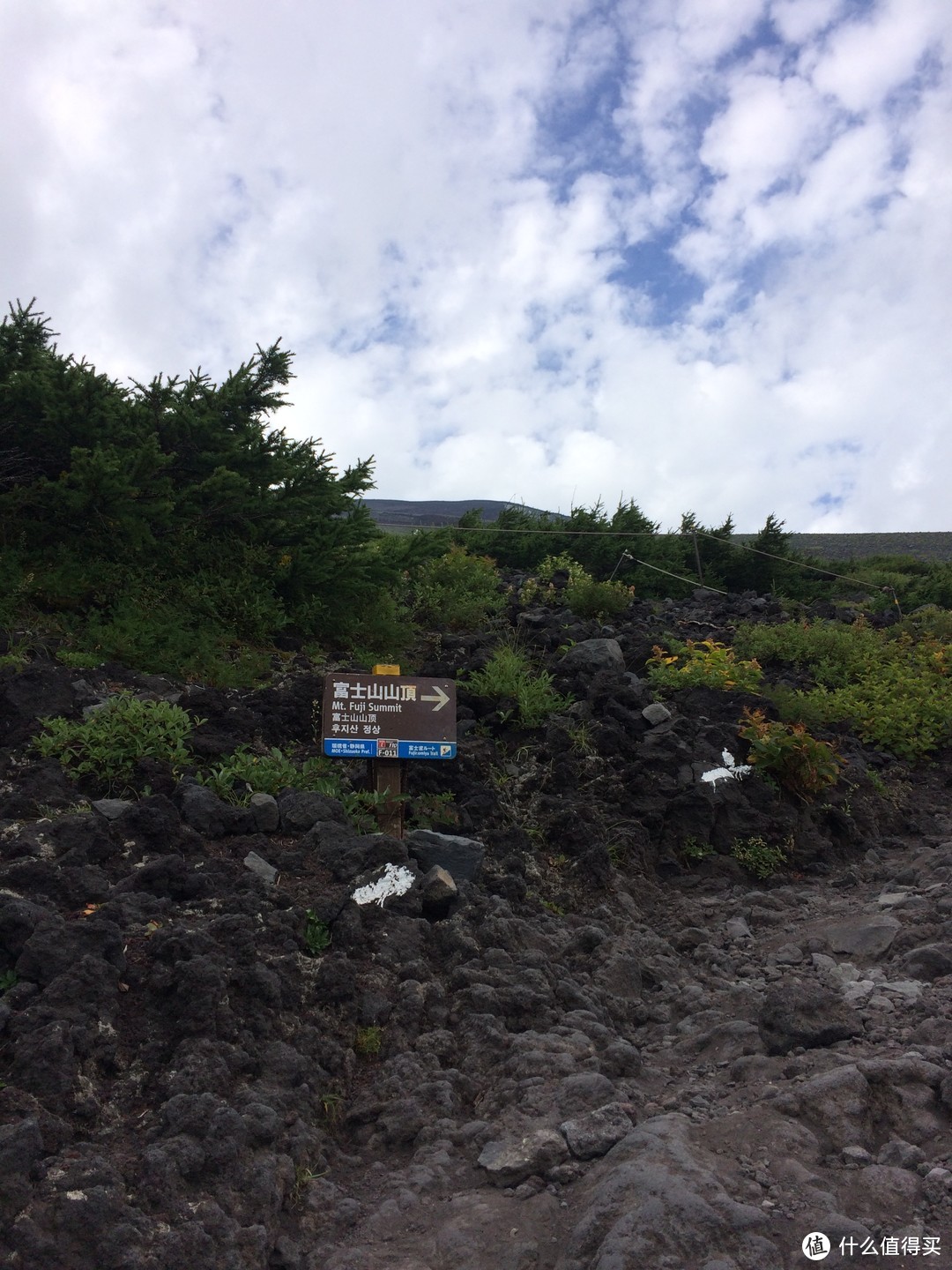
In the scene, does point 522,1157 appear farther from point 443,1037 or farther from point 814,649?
point 814,649

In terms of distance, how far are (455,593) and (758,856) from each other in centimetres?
538

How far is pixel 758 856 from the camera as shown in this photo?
7.04 metres

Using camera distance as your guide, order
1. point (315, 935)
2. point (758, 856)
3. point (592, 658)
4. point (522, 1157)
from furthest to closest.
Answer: point (592, 658)
point (758, 856)
point (315, 935)
point (522, 1157)

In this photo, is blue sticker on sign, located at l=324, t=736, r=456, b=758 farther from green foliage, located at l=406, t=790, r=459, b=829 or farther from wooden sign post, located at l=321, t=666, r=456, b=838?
green foliage, located at l=406, t=790, r=459, b=829

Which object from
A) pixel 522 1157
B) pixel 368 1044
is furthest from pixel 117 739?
pixel 522 1157

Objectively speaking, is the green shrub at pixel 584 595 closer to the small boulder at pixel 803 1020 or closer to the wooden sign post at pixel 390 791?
the wooden sign post at pixel 390 791

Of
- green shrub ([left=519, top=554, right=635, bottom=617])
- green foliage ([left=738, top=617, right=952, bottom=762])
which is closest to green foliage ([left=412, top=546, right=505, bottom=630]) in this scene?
green shrub ([left=519, top=554, right=635, bottom=617])

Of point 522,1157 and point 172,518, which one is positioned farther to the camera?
point 172,518

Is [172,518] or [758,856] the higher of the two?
[172,518]

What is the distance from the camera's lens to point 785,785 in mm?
7738

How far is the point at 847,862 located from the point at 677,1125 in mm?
4429

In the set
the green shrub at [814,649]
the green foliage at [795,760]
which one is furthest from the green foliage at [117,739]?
the green shrub at [814,649]

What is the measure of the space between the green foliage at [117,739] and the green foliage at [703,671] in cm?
467

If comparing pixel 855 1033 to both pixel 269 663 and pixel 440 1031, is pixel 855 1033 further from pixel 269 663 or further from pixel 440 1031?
pixel 269 663
